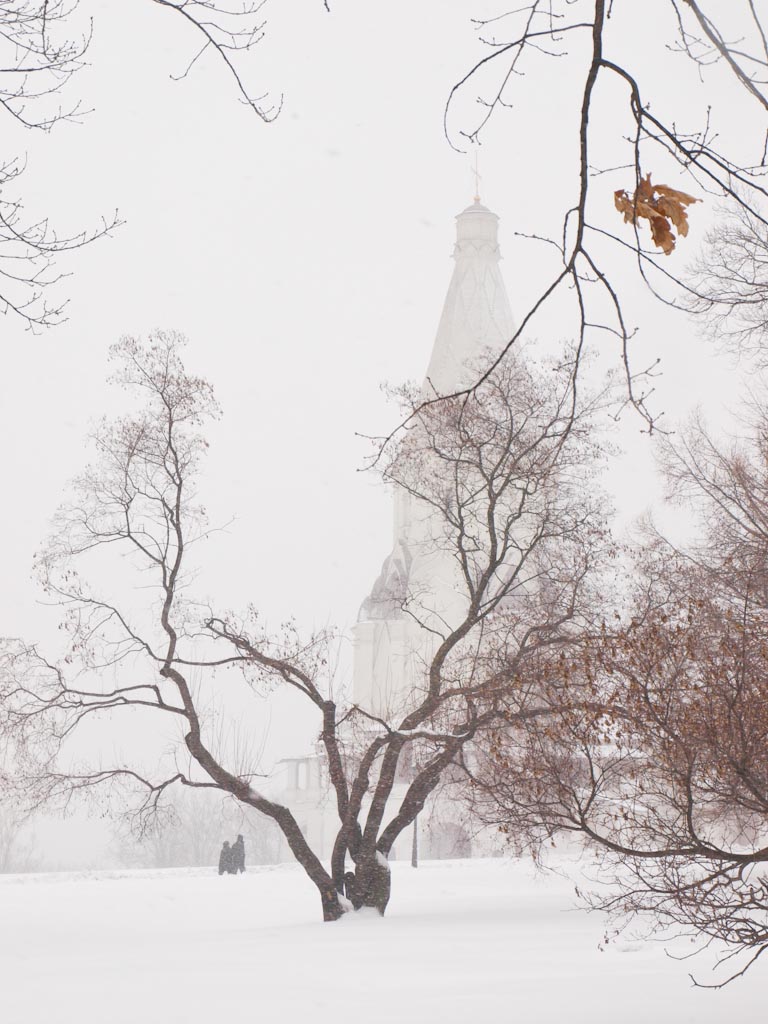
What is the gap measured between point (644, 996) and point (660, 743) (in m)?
2.58

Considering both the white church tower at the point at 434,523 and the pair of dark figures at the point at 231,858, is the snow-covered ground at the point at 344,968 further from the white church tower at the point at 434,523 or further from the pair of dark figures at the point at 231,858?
the white church tower at the point at 434,523

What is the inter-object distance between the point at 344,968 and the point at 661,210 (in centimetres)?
994

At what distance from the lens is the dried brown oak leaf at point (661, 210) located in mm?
3574

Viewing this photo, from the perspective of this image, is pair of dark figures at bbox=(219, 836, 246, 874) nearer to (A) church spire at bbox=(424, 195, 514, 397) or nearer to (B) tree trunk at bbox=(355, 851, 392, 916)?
(B) tree trunk at bbox=(355, 851, 392, 916)

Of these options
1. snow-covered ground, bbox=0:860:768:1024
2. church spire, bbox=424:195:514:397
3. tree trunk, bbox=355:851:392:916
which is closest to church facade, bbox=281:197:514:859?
church spire, bbox=424:195:514:397

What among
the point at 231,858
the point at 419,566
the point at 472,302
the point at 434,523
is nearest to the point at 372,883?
the point at 231,858

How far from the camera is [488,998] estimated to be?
988 cm

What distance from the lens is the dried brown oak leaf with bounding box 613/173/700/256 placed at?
3.57 m

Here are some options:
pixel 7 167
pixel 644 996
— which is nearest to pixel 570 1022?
pixel 644 996

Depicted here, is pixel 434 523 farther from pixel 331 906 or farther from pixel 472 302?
pixel 331 906

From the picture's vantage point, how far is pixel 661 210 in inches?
142

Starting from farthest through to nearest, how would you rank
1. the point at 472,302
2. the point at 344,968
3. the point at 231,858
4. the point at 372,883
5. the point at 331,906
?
A: 1. the point at 472,302
2. the point at 231,858
3. the point at 372,883
4. the point at 331,906
5. the point at 344,968

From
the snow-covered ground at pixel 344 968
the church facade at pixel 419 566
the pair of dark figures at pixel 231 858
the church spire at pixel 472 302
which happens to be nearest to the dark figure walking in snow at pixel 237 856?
the pair of dark figures at pixel 231 858

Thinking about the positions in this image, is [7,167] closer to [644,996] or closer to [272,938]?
[644,996]
